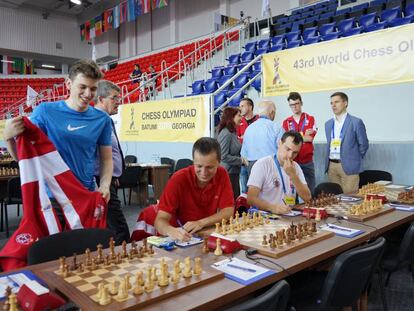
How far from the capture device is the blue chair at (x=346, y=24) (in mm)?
8102

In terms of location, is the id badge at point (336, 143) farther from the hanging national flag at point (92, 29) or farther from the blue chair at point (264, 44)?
the hanging national flag at point (92, 29)

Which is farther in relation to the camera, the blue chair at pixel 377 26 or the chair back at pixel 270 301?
the blue chair at pixel 377 26

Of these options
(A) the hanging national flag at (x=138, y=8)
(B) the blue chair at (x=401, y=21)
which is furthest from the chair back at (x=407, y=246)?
(A) the hanging national flag at (x=138, y=8)

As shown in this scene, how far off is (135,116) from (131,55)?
11.9m

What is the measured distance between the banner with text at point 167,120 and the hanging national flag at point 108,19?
10.9 m

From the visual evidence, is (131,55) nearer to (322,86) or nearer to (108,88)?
(322,86)

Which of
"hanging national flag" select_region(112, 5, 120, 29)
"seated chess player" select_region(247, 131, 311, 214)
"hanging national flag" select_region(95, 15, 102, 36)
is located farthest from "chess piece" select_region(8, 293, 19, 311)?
"hanging national flag" select_region(95, 15, 102, 36)

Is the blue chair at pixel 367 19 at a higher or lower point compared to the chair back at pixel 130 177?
higher

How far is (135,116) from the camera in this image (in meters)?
7.39

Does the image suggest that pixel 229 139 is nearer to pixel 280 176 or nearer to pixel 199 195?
pixel 280 176

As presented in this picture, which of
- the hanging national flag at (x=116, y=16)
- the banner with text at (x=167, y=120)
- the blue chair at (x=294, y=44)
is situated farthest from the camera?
the hanging national flag at (x=116, y=16)

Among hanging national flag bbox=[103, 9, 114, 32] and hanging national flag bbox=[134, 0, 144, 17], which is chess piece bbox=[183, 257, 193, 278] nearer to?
hanging national flag bbox=[134, 0, 144, 17]

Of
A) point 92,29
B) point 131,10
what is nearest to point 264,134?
point 131,10

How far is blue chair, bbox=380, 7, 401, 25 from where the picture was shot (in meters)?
7.57
